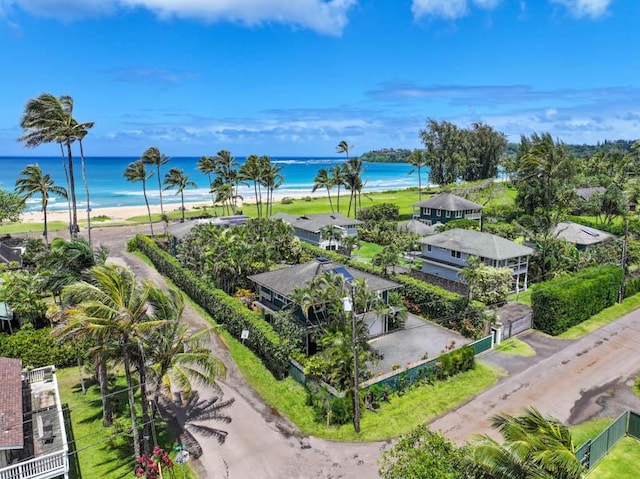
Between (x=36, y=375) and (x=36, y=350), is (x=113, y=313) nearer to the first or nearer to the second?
(x=36, y=375)

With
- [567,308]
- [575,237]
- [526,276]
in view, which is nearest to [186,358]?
[567,308]

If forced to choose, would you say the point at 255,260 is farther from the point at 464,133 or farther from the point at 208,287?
the point at 464,133

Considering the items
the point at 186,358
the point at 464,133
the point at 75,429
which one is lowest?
the point at 75,429

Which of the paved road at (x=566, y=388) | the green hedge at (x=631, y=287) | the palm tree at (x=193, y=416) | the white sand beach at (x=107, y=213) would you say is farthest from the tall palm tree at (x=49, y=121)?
→ the white sand beach at (x=107, y=213)

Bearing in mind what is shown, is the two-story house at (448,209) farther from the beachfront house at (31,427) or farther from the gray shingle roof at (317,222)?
the beachfront house at (31,427)

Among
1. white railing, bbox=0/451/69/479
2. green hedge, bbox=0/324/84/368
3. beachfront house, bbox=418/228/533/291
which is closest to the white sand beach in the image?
beachfront house, bbox=418/228/533/291

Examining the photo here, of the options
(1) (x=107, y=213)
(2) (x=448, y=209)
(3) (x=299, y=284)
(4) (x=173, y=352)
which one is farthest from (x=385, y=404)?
(1) (x=107, y=213)

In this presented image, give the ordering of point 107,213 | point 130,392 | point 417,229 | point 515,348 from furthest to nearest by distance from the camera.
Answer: point 107,213 → point 417,229 → point 515,348 → point 130,392
